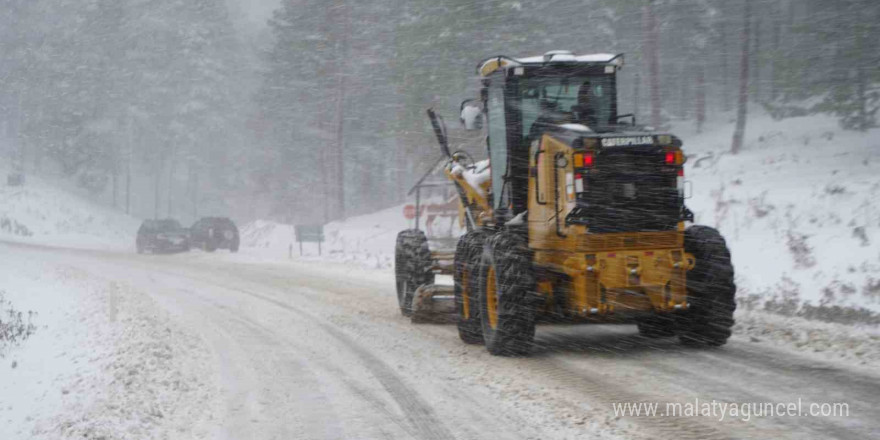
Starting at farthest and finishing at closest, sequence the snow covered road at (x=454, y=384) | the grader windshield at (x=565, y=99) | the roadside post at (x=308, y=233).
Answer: the roadside post at (x=308, y=233) → the grader windshield at (x=565, y=99) → the snow covered road at (x=454, y=384)

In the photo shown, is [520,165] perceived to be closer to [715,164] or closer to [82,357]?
[82,357]

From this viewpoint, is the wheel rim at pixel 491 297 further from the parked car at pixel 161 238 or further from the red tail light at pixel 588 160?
the parked car at pixel 161 238

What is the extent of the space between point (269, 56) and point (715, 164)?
1178 inches

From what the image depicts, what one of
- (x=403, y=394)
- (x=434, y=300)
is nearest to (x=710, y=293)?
(x=403, y=394)

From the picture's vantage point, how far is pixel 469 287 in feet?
32.7

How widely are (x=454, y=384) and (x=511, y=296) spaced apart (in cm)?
131

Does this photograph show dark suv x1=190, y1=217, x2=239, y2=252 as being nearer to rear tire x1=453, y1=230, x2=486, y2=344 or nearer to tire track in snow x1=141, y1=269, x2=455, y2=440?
tire track in snow x1=141, y1=269, x2=455, y2=440

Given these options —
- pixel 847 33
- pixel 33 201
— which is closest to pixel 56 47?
pixel 33 201

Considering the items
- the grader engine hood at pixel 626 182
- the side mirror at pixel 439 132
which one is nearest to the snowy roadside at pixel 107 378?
the grader engine hood at pixel 626 182

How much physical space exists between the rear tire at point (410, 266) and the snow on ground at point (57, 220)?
1217 inches

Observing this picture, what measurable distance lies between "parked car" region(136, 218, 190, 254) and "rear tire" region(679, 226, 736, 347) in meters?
29.9

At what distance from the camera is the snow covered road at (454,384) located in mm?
6031

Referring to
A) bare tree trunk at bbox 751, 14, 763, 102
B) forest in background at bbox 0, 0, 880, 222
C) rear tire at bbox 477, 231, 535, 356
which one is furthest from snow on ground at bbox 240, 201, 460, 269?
bare tree trunk at bbox 751, 14, 763, 102

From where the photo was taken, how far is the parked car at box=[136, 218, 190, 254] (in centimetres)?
3475
